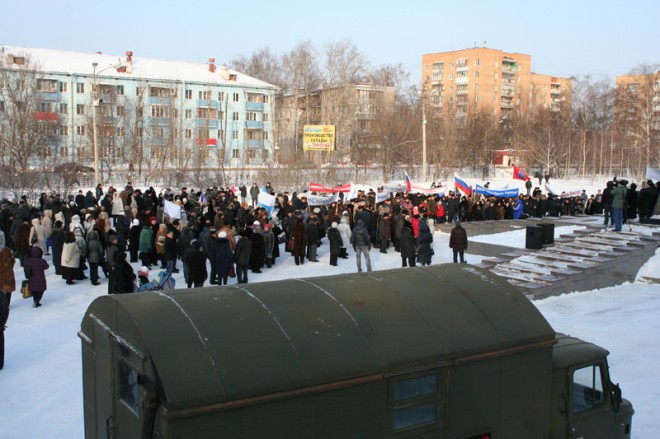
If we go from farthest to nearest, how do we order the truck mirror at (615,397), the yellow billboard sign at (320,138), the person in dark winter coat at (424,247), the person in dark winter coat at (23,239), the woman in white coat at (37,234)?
1. the yellow billboard sign at (320,138)
2. the person in dark winter coat at (424,247)
3. the person in dark winter coat at (23,239)
4. the woman in white coat at (37,234)
5. the truck mirror at (615,397)

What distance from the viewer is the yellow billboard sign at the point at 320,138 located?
45.4m

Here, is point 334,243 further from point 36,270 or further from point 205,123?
point 205,123

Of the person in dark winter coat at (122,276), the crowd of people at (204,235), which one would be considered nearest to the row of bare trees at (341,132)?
the crowd of people at (204,235)

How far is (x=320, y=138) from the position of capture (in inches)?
1795

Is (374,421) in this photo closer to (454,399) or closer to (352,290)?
(454,399)

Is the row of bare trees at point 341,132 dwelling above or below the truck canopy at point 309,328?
above

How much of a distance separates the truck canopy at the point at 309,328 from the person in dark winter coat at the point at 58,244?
36.6ft

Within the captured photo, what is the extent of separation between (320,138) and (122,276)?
34.0 meters

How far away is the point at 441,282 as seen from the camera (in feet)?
19.2

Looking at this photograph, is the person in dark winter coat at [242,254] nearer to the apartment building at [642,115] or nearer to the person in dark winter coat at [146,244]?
the person in dark winter coat at [146,244]

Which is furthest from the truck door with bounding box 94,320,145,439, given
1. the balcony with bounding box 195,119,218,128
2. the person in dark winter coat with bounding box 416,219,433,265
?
the balcony with bounding box 195,119,218,128

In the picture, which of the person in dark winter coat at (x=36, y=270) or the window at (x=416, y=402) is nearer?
the window at (x=416, y=402)

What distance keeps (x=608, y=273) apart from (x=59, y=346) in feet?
44.7

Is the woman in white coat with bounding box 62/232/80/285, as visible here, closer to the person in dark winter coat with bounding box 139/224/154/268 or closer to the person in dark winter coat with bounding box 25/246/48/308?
the person in dark winter coat with bounding box 25/246/48/308
